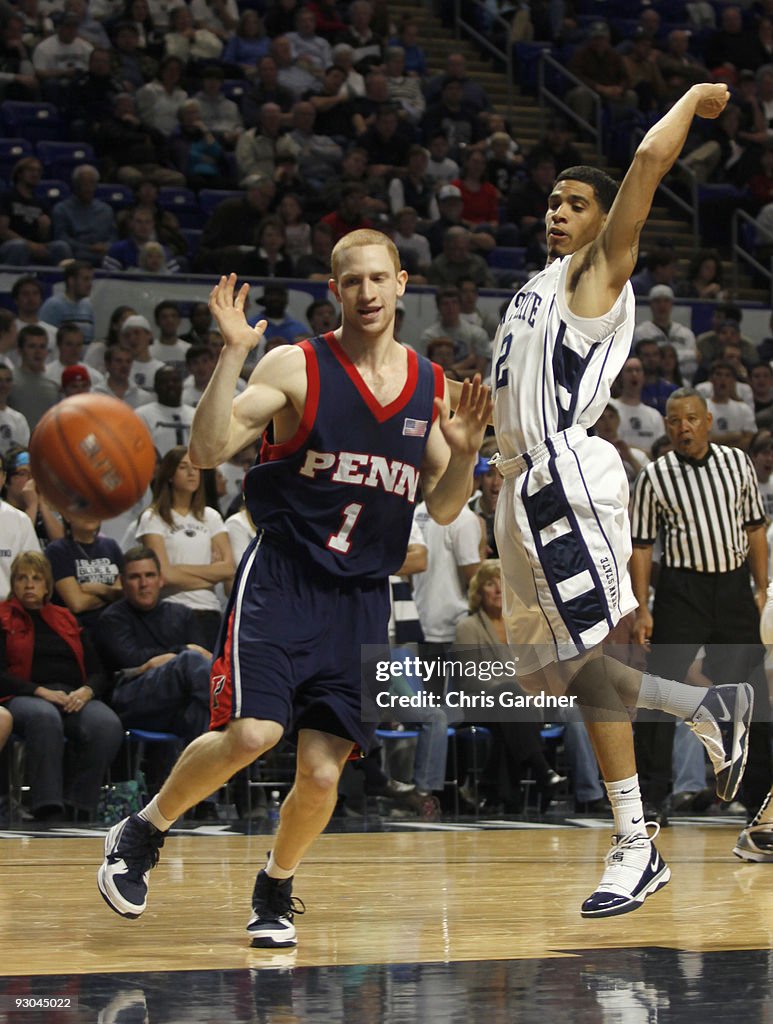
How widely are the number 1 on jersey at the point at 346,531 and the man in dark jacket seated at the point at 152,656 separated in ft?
11.9

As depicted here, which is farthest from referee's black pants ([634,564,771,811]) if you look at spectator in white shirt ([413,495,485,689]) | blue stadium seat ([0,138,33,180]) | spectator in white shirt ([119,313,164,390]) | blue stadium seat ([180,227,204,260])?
blue stadium seat ([0,138,33,180])

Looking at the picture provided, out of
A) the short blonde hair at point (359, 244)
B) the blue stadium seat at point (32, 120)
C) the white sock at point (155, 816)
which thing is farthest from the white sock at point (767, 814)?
the blue stadium seat at point (32, 120)

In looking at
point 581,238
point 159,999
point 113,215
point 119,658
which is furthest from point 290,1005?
point 113,215

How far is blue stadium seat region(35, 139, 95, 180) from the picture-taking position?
12.6m

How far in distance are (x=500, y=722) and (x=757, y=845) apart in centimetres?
233

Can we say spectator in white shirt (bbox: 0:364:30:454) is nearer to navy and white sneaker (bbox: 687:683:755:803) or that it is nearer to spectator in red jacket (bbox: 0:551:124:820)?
spectator in red jacket (bbox: 0:551:124:820)

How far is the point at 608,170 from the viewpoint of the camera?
52.1 feet

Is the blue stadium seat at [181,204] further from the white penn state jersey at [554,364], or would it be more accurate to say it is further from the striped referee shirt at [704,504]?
the white penn state jersey at [554,364]

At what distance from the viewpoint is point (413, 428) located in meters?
4.38

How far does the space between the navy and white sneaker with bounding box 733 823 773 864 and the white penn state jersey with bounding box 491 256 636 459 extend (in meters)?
2.27

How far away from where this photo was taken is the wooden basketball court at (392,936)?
3.38m

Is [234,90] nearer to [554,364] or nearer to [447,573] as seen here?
[447,573]

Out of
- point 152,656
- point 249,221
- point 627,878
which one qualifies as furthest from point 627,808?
point 249,221

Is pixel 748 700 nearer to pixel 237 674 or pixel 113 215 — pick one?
pixel 237 674
